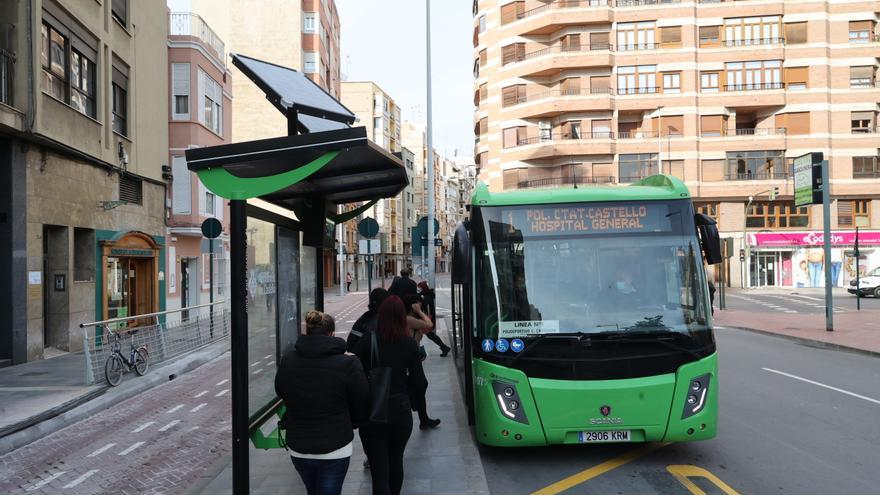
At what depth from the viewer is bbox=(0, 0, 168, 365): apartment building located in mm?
13453

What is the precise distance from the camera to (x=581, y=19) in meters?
46.9

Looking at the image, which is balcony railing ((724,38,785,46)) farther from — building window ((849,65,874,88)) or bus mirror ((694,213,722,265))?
bus mirror ((694,213,722,265))

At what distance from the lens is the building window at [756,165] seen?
45.7 m

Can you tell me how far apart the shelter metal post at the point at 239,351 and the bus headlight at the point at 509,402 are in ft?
8.32

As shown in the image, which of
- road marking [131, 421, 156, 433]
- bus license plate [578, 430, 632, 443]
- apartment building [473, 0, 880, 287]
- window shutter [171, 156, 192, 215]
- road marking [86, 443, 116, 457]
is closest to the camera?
bus license plate [578, 430, 632, 443]

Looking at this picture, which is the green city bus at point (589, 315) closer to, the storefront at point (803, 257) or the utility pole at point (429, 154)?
the utility pole at point (429, 154)

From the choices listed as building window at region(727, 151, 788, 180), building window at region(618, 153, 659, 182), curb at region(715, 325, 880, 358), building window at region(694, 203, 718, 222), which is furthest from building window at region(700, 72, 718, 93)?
curb at region(715, 325, 880, 358)

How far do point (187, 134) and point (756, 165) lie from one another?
39.1 meters

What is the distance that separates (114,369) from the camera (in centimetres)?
1127

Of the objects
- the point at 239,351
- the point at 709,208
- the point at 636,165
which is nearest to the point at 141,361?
the point at 239,351

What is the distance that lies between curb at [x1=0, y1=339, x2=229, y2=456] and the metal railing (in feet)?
1.15

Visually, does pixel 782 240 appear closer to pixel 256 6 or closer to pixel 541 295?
pixel 256 6

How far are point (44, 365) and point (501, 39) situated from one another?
44.2 metres

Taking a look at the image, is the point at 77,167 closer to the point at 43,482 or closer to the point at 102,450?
the point at 102,450
